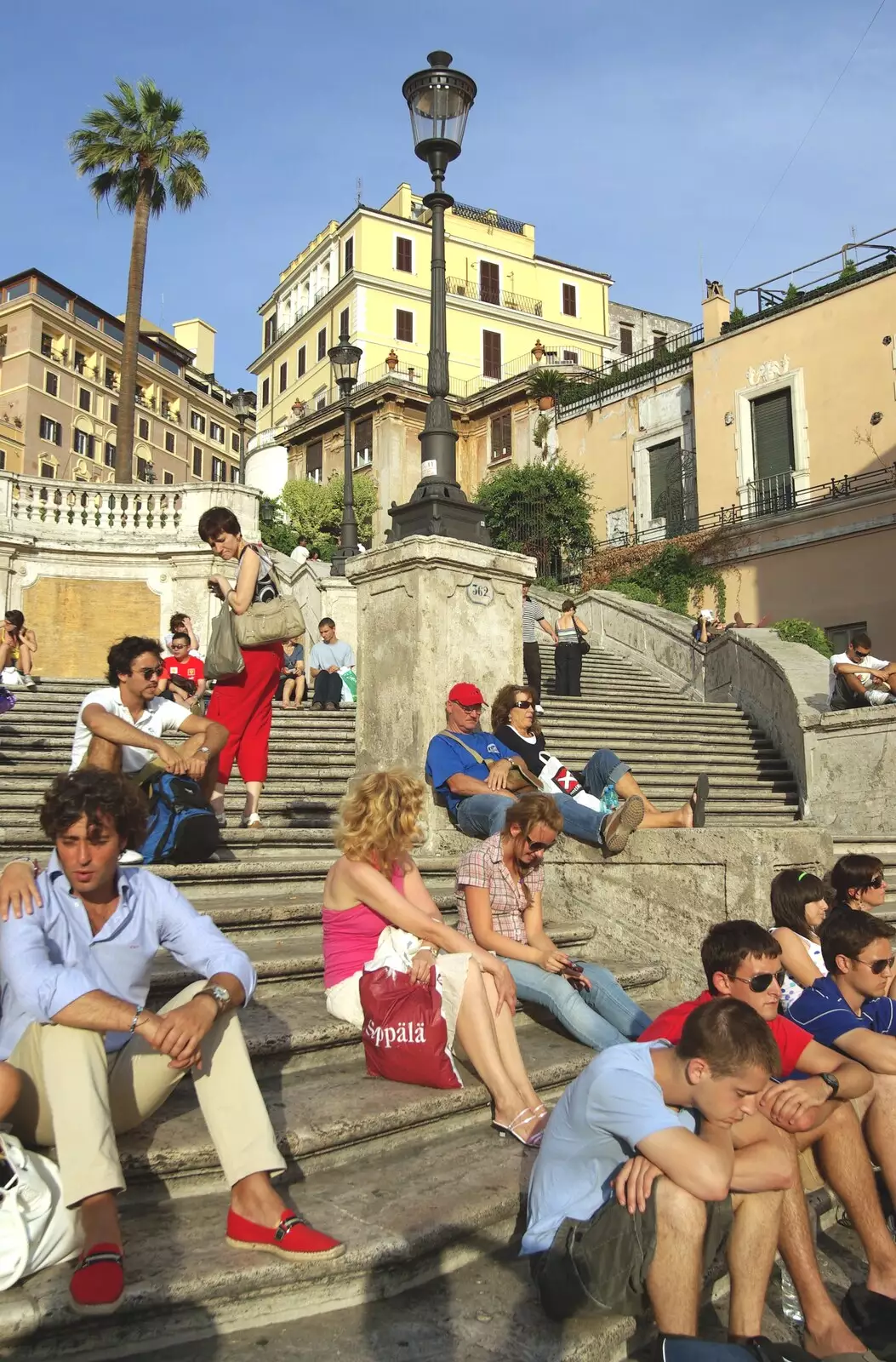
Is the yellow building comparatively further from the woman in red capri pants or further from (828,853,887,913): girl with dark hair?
(828,853,887,913): girl with dark hair

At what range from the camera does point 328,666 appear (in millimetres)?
12836

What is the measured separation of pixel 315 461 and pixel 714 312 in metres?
19.0

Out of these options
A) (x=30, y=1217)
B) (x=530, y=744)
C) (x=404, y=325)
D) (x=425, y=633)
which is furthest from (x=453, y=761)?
(x=404, y=325)

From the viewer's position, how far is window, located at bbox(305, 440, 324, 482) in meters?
42.5

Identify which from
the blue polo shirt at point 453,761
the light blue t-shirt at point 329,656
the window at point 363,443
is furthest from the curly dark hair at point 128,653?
the window at point 363,443

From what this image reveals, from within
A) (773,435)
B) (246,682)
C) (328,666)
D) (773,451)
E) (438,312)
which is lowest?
(246,682)

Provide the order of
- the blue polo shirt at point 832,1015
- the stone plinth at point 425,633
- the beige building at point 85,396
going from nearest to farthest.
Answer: the blue polo shirt at point 832,1015 < the stone plinth at point 425,633 < the beige building at point 85,396

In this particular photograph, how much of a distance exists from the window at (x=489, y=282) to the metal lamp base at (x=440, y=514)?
40049 mm

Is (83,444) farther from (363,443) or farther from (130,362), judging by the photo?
(130,362)

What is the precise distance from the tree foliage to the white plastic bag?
27.9 meters

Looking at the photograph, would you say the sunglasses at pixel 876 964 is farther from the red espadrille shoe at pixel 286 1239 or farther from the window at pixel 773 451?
the window at pixel 773 451

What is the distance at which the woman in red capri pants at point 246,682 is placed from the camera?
20.1ft

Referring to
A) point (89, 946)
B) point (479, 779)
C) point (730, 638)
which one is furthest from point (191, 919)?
point (730, 638)

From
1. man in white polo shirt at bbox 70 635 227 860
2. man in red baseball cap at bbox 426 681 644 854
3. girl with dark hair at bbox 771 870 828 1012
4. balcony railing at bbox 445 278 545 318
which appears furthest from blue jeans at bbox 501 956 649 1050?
balcony railing at bbox 445 278 545 318
